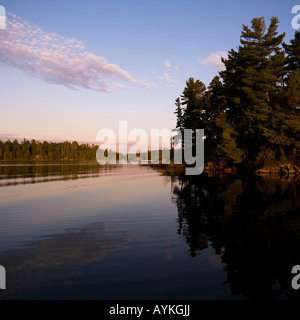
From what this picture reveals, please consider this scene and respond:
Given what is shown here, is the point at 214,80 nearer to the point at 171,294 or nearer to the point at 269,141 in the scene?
the point at 269,141

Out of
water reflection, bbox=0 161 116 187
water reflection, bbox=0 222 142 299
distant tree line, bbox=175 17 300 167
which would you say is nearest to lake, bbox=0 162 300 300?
water reflection, bbox=0 222 142 299

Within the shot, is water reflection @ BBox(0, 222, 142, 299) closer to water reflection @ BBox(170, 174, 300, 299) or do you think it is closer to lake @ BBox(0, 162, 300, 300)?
lake @ BBox(0, 162, 300, 300)

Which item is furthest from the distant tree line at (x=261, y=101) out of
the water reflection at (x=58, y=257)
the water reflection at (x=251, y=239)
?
the water reflection at (x=58, y=257)

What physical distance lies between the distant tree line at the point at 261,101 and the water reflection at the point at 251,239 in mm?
27093

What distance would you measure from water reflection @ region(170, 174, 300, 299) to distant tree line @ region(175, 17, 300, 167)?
27093 millimetres

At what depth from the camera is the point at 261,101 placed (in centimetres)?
4069

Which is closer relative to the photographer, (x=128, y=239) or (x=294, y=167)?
(x=128, y=239)

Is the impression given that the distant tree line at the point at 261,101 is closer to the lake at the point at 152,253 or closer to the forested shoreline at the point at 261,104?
the forested shoreline at the point at 261,104

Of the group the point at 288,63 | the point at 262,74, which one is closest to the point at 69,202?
the point at 262,74

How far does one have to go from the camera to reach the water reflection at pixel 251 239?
20.0ft

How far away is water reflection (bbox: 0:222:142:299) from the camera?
6193mm
